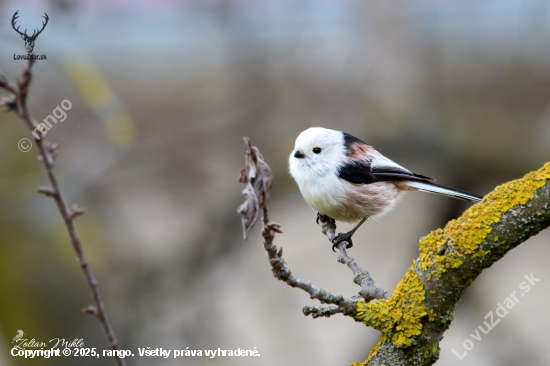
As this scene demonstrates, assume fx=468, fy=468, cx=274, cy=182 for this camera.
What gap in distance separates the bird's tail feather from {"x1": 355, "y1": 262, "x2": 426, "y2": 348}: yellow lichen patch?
1464mm

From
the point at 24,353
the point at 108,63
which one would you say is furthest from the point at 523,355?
the point at 108,63

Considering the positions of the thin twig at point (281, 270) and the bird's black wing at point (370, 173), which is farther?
the bird's black wing at point (370, 173)

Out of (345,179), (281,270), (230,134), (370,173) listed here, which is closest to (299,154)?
(345,179)

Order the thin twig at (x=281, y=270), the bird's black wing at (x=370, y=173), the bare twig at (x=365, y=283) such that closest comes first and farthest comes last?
the thin twig at (x=281, y=270), the bare twig at (x=365, y=283), the bird's black wing at (x=370, y=173)

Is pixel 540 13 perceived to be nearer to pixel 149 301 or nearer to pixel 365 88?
pixel 365 88

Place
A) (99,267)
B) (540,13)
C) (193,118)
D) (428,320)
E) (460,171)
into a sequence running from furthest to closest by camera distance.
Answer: (193,118) → (460,171) → (99,267) → (540,13) → (428,320)

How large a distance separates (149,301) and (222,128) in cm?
188

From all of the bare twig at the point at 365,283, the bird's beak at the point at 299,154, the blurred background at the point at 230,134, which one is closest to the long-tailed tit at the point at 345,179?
the bird's beak at the point at 299,154

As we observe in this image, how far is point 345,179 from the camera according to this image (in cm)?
312

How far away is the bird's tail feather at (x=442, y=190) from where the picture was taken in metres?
2.96

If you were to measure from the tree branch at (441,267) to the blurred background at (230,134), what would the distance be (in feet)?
8.85

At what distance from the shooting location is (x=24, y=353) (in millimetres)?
4180

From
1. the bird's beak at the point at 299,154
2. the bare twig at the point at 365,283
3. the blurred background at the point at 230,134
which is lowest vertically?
the bare twig at the point at 365,283

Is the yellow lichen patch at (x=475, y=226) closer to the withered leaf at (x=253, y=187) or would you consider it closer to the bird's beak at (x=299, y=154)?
the withered leaf at (x=253, y=187)
